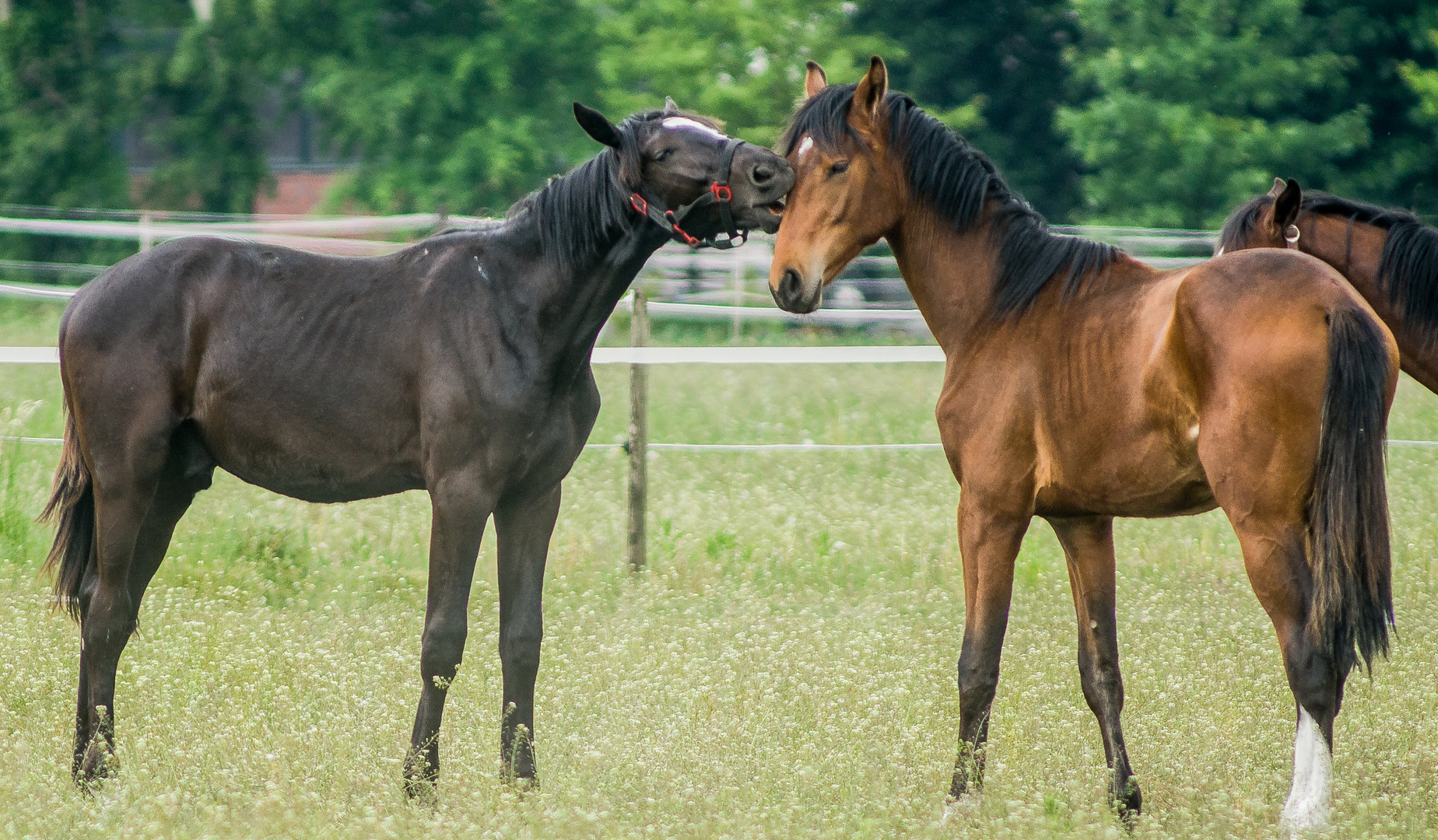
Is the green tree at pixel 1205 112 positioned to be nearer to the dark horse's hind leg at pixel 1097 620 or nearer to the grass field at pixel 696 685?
the grass field at pixel 696 685

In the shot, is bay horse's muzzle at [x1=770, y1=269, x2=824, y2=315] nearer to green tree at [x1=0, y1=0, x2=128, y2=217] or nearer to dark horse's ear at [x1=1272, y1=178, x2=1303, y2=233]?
A: dark horse's ear at [x1=1272, y1=178, x2=1303, y2=233]

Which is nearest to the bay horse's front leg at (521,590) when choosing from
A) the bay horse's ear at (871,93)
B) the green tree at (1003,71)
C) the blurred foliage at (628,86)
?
the bay horse's ear at (871,93)

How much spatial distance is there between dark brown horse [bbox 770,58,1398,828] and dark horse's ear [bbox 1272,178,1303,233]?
92cm

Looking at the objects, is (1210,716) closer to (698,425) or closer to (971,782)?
(971,782)

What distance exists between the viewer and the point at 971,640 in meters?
3.92

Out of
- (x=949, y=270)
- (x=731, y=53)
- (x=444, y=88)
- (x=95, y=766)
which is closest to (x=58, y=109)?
(x=444, y=88)

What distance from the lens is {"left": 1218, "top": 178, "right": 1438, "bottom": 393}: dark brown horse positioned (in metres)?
4.68

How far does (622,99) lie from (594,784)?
19553mm

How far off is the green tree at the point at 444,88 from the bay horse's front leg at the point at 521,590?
17.9 meters

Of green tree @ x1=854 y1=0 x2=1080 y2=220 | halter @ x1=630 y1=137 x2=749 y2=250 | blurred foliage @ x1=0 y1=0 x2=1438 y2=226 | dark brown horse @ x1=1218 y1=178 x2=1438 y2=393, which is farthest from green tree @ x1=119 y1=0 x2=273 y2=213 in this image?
dark brown horse @ x1=1218 y1=178 x2=1438 y2=393

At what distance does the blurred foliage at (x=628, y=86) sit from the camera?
19406 millimetres

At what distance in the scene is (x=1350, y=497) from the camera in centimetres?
334

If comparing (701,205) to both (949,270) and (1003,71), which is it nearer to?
(949,270)

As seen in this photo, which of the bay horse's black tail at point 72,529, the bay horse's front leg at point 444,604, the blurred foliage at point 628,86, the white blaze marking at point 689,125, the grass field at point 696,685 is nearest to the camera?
the grass field at point 696,685
